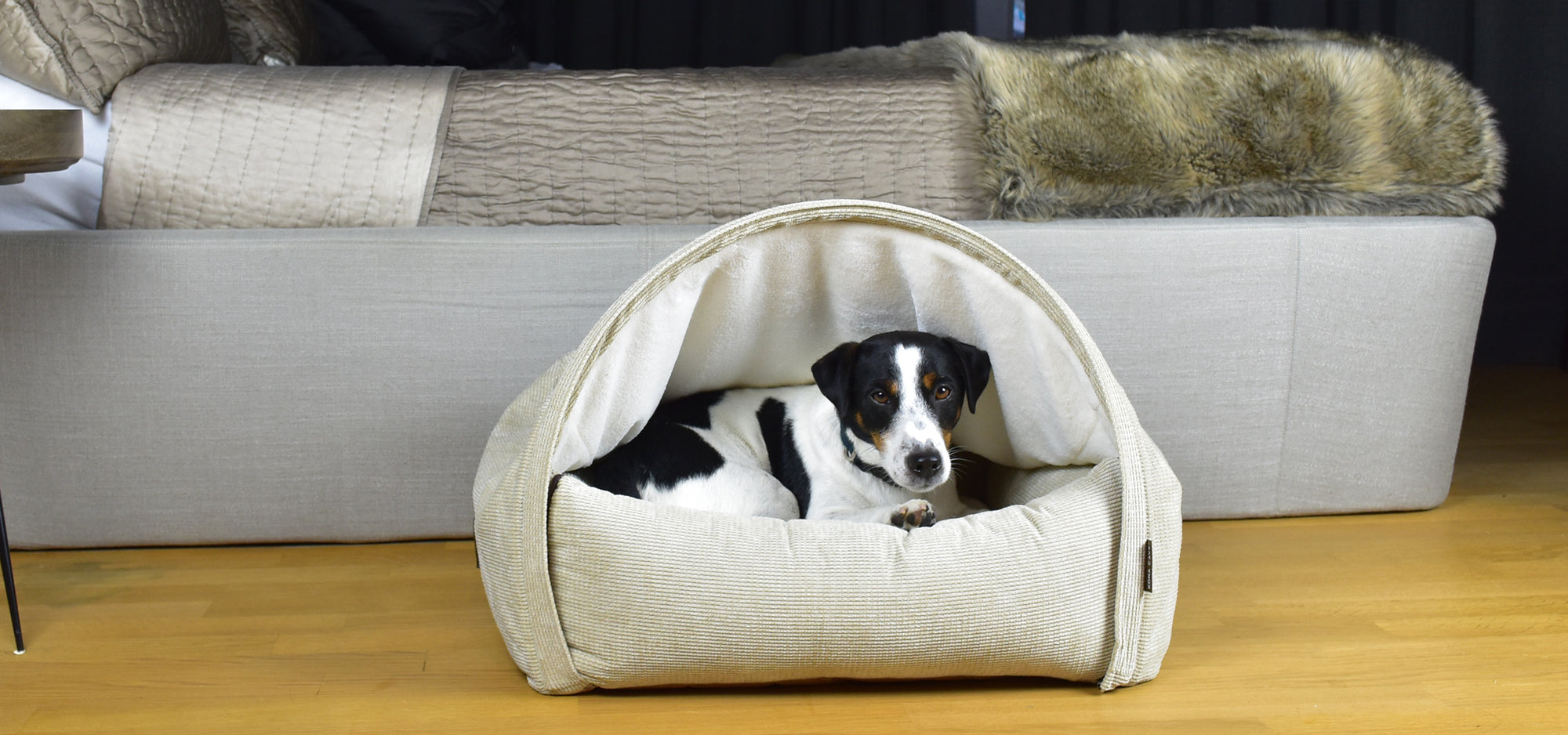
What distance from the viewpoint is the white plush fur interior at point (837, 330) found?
1619mm

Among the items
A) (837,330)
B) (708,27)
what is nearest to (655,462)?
(837,330)

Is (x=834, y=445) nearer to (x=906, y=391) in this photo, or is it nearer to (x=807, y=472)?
(x=807, y=472)

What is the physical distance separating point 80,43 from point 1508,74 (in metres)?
4.20

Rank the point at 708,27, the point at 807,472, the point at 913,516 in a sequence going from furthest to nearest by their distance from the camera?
1. the point at 708,27
2. the point at 807,472
3. the point at 913,516

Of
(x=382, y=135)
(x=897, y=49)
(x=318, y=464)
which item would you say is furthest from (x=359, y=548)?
(x=897, y=49)

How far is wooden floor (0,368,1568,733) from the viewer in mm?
1386

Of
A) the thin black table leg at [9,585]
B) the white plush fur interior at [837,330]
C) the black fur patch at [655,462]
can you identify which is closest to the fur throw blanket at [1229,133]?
the white plush fur interior at [837,330]

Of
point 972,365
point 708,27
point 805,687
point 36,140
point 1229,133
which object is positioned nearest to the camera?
point 36,140

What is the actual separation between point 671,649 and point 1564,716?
1092 mm

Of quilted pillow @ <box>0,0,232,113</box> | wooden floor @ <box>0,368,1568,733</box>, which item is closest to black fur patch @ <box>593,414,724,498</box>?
wooden floor @ <box>0,368,1568,733</box>

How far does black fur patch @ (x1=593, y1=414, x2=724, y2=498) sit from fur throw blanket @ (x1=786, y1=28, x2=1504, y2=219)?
2.38 ft

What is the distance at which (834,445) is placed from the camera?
1.87 metres

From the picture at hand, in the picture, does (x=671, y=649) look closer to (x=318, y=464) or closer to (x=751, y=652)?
(x=751, y=652)

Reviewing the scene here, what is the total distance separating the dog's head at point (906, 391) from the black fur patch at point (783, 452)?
0.16 m
